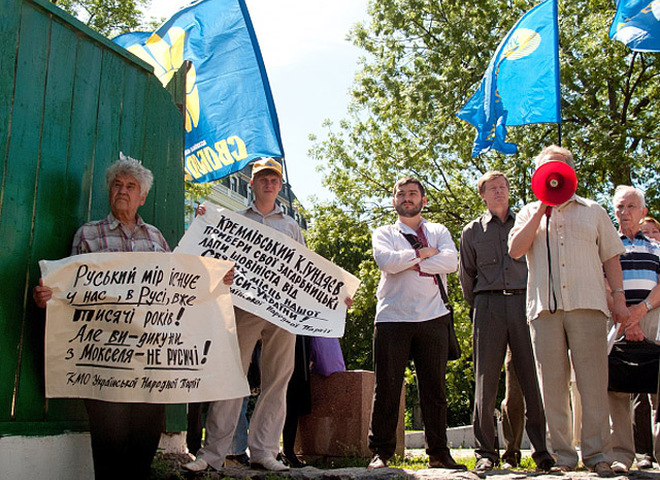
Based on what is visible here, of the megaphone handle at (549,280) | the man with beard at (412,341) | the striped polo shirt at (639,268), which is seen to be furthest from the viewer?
the striped polo shirt at (639,268)

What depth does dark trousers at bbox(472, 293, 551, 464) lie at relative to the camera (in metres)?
5.47

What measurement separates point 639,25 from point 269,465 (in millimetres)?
5975

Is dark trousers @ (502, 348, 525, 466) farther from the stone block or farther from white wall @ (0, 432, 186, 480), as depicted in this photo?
white wall @ (0, 432, 186, 480)

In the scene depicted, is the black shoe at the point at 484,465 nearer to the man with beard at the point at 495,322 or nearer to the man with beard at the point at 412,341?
the man with beard at the point at 495,322

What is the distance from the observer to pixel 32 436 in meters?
4.07

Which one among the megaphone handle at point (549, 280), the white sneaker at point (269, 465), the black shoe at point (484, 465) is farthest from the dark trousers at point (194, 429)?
the megaphone handle at point (549, 280)

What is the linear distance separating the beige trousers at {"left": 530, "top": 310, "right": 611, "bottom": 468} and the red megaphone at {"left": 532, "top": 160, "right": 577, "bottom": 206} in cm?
76

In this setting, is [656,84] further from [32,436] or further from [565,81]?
[32,436]

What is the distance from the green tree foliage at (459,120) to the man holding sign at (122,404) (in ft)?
43.2

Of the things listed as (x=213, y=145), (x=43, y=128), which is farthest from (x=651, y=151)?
(x=43, y=128)

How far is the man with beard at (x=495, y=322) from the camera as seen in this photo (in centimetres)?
546

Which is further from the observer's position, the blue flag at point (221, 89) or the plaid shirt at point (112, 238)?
the blue flag at point (221, 89)

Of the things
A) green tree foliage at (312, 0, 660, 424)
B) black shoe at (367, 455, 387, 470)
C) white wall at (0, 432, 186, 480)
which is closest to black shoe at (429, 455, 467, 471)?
black shoe at (367, 455, 387, 470)

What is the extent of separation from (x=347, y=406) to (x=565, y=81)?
12438 mm
